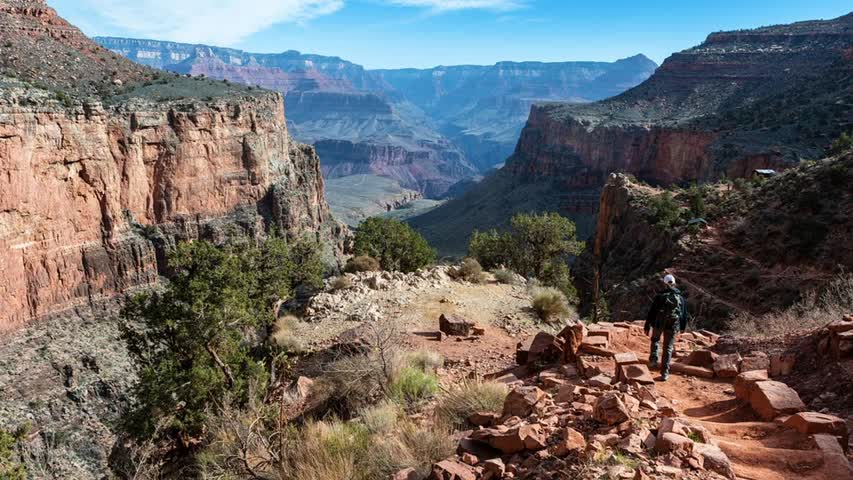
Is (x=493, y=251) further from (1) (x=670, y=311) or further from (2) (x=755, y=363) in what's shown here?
(2) (x=755, y=363)

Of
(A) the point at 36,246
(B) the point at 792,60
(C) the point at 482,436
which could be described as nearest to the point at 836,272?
(C) the point at 482,436

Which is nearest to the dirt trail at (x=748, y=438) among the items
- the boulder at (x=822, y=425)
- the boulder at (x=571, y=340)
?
the boulder at (x=822, y=425)

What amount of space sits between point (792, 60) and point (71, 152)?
89.4 meters

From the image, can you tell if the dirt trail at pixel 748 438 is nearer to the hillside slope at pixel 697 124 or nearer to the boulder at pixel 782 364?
the boulder at pixel 782 364

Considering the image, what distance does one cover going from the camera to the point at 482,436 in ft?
20.2

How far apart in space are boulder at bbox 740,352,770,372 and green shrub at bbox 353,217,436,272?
23.5 metres

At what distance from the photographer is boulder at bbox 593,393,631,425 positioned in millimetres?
5738

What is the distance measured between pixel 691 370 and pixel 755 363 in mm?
954

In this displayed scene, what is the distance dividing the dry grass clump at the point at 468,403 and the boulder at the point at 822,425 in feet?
11.4

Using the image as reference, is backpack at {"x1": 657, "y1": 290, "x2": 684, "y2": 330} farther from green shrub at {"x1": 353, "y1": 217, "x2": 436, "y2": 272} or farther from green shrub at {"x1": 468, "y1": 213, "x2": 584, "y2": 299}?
green shrub at {"x1": 353, "y1": 217, "x2": 436, "y2": 272}

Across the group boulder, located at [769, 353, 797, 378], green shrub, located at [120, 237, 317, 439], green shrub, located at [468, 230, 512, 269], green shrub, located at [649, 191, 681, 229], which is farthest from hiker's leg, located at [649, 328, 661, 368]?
green shrub, located at [649, 191, 681, 229]

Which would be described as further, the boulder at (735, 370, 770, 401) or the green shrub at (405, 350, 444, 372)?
the green shrub at (405, 350, 444, 372)

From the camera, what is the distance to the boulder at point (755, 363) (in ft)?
28.0

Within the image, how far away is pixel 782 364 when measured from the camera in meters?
8.07
